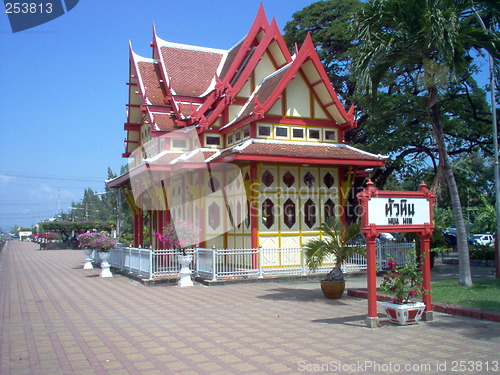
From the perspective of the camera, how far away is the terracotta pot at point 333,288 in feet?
38.2

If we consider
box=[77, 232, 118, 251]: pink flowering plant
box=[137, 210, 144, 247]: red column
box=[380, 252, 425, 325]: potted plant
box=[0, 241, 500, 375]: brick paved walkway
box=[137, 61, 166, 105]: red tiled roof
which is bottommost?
box=[0, 241, 500, 375]: brick paved walkway

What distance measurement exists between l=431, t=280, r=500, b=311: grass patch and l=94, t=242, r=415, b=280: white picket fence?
3369mm

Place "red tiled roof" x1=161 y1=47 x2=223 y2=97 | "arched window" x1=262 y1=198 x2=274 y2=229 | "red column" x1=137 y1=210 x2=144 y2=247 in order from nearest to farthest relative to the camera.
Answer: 1. "arched window" x1=262 y1=198 x2=274 y2=229
2. "red tiled roof" x1=161 y1=47 x2=223 y2=97
3. "red column" x1=137 y1=210 x2=144 y2=247

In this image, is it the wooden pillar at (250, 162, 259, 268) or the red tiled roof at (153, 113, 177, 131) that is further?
the red tiled roof at (153, 113, 177, 131)

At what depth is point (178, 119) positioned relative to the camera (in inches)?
774

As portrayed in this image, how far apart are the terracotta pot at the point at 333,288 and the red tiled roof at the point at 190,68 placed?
1269 cm

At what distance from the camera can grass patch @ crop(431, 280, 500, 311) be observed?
9.68m

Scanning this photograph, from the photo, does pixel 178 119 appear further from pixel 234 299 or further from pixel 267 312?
pixel 267 312

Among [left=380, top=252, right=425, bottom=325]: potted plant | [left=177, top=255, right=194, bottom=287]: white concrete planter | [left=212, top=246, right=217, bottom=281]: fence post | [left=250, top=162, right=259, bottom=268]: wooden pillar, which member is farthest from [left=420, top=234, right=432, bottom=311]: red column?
[left=177, top=255, right=194, bottom=287]: white concrete planter

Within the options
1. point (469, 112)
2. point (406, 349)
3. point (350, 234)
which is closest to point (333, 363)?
point (406, 349)

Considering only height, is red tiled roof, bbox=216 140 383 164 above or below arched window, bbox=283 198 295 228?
above

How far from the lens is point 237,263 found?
1638 centimetres

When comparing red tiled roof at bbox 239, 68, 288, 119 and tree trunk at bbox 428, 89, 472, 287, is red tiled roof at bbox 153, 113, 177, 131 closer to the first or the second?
red tiled roof at bbox 239, 68, 288, 119

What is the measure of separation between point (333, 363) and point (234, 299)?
582cm
